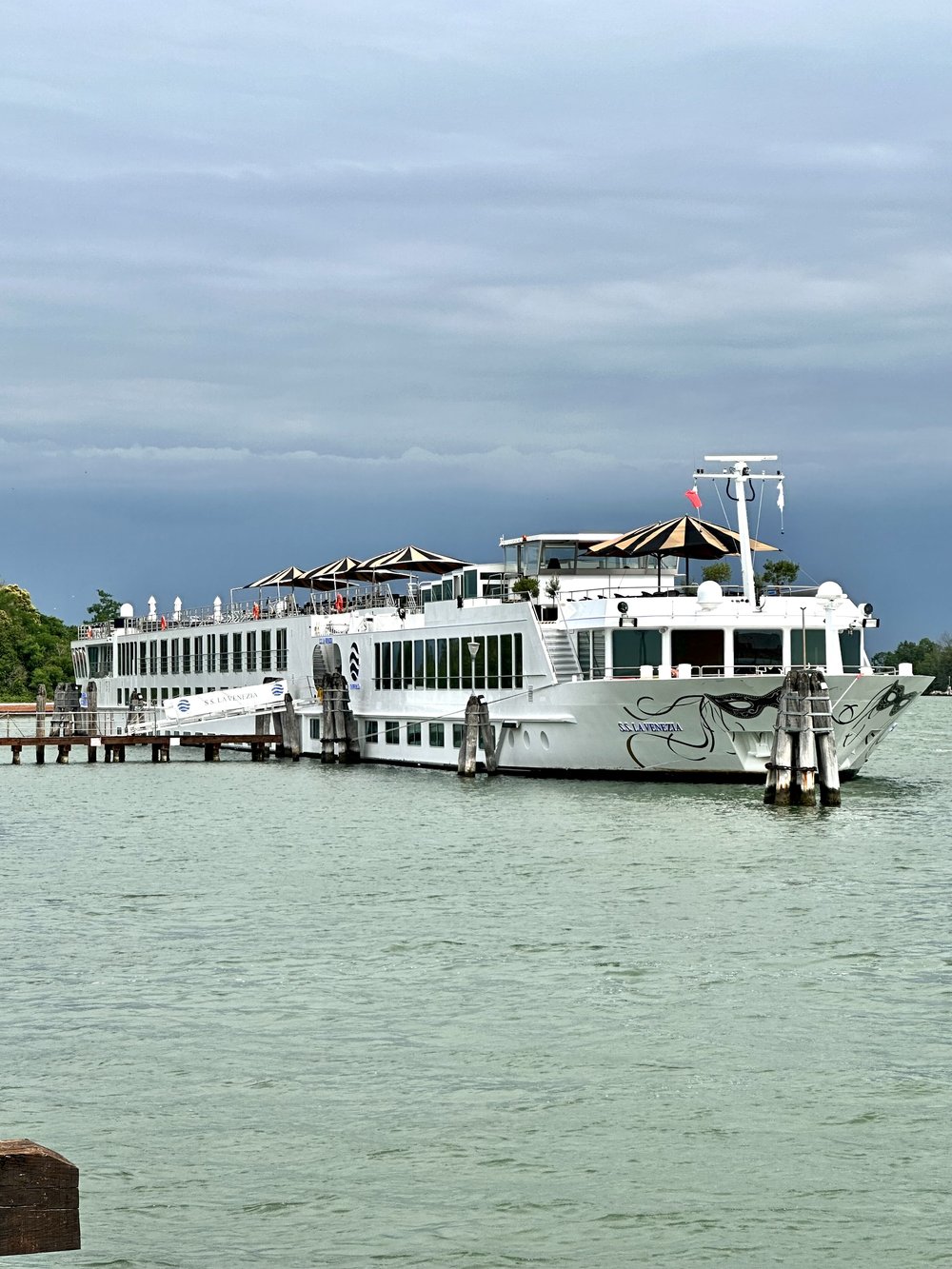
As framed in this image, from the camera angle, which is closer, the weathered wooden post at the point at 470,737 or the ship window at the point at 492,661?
the weathered wooden post at the point at 470,737

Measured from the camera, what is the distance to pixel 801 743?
39594mm

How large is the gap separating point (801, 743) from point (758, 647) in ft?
17.4

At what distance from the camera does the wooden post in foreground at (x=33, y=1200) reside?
6.45 m

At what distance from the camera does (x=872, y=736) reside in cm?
4612

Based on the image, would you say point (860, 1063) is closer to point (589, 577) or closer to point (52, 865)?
point (52, 865)

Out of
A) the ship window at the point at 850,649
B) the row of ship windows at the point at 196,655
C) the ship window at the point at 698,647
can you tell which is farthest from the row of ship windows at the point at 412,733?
the ship window at the point at 850,649

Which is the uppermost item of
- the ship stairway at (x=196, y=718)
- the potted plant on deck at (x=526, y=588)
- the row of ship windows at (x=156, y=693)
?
the potted plant on deck at (x=526, y=588)

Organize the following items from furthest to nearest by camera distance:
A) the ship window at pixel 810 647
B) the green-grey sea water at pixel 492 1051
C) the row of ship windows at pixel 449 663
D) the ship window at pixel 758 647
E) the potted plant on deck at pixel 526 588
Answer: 1. the row of ship windows at pixel 449 663
2. the potted plant on deck at pixel 526 588
3. the ship window at pixel 810 647
4. the ship window at pixel 758 647
5. the green-grey sea water at pixel 492 1051

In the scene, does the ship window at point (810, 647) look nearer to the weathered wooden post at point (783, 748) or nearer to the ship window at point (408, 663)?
the weathered wooden post at point (783, 748)

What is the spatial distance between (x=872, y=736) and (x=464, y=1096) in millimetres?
32772

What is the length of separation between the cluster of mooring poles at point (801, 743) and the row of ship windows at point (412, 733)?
13336mm

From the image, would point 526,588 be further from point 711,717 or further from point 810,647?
point 810,647

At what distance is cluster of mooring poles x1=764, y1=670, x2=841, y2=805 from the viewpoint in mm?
39250

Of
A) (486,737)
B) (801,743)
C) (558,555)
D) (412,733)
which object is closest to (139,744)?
(412,733)
